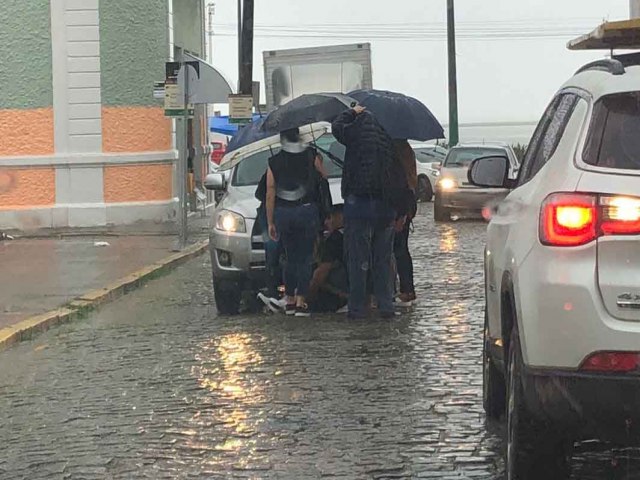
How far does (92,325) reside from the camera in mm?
11828

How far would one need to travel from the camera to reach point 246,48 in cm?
2414

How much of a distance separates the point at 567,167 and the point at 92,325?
7808mm

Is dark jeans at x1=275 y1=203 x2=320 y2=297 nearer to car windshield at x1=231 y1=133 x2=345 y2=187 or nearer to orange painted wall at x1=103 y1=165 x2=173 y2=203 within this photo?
car windshield at x1=231 y1=133 x2=345 y2=187

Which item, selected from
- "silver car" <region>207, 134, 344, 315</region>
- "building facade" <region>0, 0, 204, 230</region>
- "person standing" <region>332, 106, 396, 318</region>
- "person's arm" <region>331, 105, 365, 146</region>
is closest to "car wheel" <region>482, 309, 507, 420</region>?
"person standing" <region>332, 106, 396, 318</region>

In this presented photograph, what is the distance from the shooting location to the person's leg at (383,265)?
10.9m

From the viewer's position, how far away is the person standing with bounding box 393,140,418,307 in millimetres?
11125

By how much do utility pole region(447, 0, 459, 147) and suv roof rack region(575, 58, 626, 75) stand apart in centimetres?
3317

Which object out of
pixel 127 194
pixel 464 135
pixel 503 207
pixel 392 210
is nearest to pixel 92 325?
pixel 392 210

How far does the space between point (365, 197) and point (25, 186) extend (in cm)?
1279

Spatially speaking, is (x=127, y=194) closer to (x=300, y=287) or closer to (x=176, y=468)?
(x=300, y=287)

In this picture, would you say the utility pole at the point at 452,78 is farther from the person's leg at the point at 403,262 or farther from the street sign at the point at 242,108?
the person's leg at the point at 403,262

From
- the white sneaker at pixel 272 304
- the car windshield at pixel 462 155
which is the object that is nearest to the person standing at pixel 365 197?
the white sneaker at pixel 272 304

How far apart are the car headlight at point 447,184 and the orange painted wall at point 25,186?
7.99m

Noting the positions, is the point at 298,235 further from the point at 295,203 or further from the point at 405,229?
the point at 405,229
